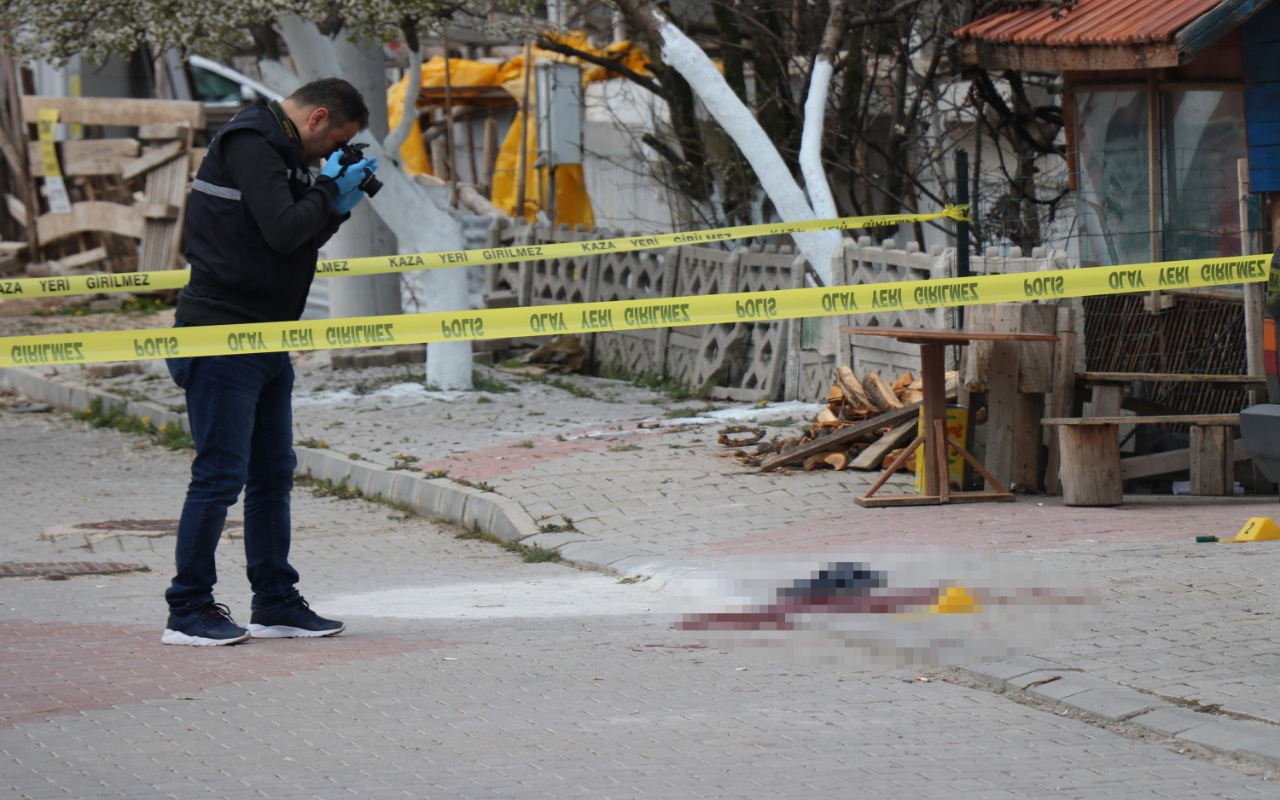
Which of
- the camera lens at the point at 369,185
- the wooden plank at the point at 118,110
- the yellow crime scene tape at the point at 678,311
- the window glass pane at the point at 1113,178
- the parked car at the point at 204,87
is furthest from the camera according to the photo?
the parked car at the point at 204,87

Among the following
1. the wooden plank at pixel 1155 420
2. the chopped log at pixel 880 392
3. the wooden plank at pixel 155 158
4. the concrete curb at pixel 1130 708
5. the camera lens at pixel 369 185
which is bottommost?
the concrete curb at pixel 1130 708

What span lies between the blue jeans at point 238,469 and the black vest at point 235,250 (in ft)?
0.63

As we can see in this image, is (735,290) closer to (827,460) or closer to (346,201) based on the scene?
(827,460)

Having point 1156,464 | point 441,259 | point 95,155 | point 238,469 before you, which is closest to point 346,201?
point 238,469

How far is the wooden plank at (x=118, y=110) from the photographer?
74.5ft

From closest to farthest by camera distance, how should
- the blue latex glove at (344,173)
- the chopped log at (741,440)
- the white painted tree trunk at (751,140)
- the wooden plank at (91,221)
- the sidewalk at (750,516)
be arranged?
the sidewalk at (750,516)
the blue latex glove at (344,173)
the chopped log at (741,440)
the white painted tree trunk at (751,140)
the wooden plank at (91,221)

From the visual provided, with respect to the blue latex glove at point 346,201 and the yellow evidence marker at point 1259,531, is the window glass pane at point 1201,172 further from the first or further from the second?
the blue latex glove at point 346,201

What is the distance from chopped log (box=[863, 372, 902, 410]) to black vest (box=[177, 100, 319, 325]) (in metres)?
5.14

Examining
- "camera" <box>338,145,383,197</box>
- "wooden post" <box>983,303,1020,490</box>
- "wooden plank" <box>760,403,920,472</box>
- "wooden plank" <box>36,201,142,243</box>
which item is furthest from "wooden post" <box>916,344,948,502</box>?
"wooden plank" <box>36,201,142,243</box>

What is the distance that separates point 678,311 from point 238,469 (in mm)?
2418

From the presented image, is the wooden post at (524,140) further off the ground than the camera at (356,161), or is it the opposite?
the wooden post at (524,140)

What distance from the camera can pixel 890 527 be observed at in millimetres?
8211

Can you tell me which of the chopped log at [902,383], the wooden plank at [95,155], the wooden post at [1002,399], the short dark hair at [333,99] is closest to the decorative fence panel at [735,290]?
the chopped log at [902,383]

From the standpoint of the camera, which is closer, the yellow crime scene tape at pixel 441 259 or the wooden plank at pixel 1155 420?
the wooden plank at pixel 1155 420
